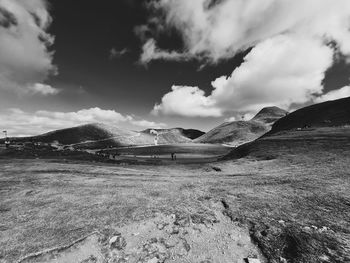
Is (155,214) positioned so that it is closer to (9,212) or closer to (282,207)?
(282,207)

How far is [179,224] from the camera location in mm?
11023

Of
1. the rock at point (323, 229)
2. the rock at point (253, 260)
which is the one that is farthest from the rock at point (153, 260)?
the rock at point (323, 229)

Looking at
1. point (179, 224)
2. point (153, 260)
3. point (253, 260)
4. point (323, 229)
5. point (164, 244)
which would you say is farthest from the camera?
point (179, 224)

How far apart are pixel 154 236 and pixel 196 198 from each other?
5520mm

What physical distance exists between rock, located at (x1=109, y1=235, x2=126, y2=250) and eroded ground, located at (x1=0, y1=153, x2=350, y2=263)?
45mm

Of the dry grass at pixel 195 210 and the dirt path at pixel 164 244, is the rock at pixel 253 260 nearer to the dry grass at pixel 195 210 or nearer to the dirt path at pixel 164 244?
the dirt path at pixel 164 244

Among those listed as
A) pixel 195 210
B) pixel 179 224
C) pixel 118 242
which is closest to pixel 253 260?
pixel 179 224

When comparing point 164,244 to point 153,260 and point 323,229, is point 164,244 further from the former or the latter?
point 323,229

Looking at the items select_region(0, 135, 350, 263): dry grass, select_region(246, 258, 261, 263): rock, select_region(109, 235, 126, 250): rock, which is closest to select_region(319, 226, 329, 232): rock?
select_region(0, 135, 350, 263): dry grass

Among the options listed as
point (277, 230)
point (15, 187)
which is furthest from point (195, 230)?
point (15, 187)

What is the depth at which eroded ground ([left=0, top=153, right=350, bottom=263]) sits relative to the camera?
8.68 meters

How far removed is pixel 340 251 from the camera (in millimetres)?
8188

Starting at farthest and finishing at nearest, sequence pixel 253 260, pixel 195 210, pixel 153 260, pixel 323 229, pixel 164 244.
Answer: pixel 195 210, pixel 323 229, pixel 164 244, pixel 153 260, pixel 253 260

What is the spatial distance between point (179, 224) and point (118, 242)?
127 inches
